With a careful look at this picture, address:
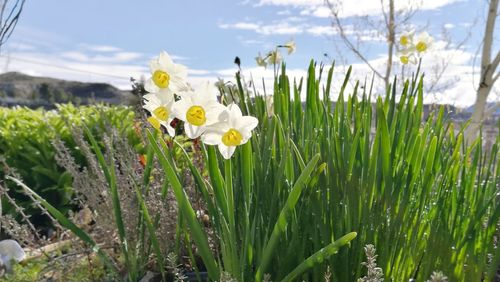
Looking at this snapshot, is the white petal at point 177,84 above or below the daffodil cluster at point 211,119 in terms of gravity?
above

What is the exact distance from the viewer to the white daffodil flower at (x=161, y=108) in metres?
1.19

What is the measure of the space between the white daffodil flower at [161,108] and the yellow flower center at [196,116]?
9 centimetres

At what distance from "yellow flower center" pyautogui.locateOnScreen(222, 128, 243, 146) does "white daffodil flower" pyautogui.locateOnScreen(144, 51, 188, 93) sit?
236 mm

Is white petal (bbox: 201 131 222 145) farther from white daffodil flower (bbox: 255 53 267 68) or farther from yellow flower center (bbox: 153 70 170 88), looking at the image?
white daffodil flower (bbox: 255 53 267 68)

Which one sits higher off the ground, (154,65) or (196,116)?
(154,65)

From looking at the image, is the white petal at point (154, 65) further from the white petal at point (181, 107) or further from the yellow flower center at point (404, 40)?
the yellow flower center at point (404, 40)

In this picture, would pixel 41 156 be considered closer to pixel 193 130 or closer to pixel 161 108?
pixel 161 108

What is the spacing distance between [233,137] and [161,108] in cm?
23

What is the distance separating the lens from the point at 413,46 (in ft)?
8.29

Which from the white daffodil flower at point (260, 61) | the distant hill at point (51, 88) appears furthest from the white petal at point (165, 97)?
the distant hill at point (51, 88)

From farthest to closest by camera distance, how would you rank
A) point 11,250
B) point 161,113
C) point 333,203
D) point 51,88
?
1. point 51,88
2. point 11,250
3. point 333,203
4. point 161,113

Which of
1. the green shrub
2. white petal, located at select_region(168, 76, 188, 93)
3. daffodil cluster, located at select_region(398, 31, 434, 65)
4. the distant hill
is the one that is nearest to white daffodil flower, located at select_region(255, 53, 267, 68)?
daffodil cluster, located at select_region(398, 31, 434, 65)

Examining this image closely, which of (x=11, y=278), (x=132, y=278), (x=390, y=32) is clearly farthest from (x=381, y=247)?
(x=390, y=32)

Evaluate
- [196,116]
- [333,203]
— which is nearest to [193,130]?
[196,116]
